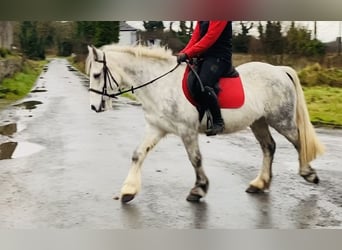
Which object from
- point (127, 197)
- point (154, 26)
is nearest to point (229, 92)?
point (154, 26)

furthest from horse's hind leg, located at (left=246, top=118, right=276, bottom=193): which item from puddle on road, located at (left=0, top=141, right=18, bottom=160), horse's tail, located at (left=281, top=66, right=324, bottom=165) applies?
puddle on road, located at (left=0, top=141, right=18, bottom=160)

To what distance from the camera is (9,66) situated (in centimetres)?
234

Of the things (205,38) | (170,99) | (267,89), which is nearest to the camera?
(205,38)

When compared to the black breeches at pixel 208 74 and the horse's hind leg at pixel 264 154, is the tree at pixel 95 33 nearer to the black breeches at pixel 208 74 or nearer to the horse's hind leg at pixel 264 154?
the black breeches at pixel 208 74

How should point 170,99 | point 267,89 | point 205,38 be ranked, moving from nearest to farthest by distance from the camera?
point 205,38 < point 170,99 < point 267,89

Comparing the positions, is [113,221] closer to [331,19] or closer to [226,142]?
[226,142]

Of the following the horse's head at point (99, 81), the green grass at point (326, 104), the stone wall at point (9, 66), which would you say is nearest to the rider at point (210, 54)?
the horse's head at point (99, 81)

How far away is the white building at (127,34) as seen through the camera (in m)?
2.22

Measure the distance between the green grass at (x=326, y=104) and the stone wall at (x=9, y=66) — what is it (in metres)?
1.37

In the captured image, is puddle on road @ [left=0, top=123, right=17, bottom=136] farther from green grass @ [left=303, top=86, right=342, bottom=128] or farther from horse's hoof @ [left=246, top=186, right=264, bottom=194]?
green grass @ [left=303, top=86, right=342, bottom=128]

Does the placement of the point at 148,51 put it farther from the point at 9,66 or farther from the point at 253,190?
the point at 253,190

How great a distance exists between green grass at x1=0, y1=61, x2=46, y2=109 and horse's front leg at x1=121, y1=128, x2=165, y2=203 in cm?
60

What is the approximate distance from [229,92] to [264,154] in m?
0.35

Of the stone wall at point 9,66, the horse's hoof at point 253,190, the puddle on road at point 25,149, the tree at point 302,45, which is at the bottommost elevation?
the horse's hoof at point 253,190
